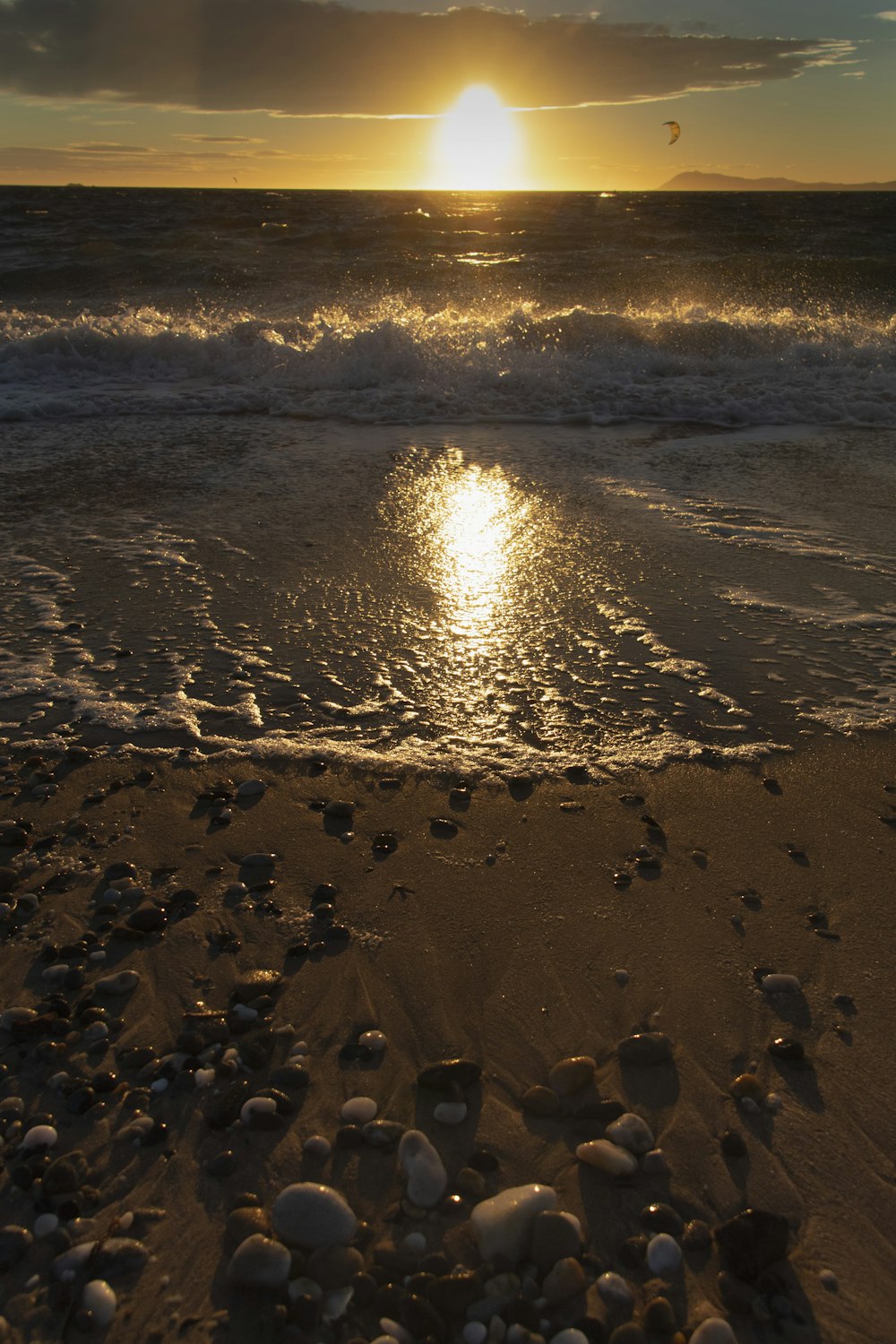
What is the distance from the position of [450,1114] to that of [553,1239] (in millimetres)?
335

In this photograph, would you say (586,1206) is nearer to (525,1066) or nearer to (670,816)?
(525,1066)

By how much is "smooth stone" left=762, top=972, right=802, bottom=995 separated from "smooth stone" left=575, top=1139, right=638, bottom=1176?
0.60 metres

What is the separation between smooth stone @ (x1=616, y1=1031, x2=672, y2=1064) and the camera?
200 cm

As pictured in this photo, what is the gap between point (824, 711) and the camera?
3424mm

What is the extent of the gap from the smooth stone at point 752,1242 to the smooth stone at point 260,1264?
78 cm

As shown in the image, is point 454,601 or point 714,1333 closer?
point 714,1333

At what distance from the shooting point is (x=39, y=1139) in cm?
179

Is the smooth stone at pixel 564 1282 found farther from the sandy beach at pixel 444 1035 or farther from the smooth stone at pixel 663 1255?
the smooth stone at pixel 663 1255

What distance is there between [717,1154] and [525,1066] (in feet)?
1.41

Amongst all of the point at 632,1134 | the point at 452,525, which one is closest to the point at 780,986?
the point at 632,1134

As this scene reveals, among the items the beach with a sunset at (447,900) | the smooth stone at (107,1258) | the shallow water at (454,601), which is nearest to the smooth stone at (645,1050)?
the beach with a sunset at (447,900)

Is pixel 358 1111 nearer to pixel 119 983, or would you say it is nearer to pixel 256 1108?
pixel 256 1108

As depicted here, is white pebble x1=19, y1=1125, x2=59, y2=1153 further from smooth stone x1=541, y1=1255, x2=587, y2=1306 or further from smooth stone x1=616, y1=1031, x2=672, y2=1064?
smooth stone x1=616, y1=1031, x2=672, y2=1064

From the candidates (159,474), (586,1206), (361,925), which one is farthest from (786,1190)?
(159,474)
